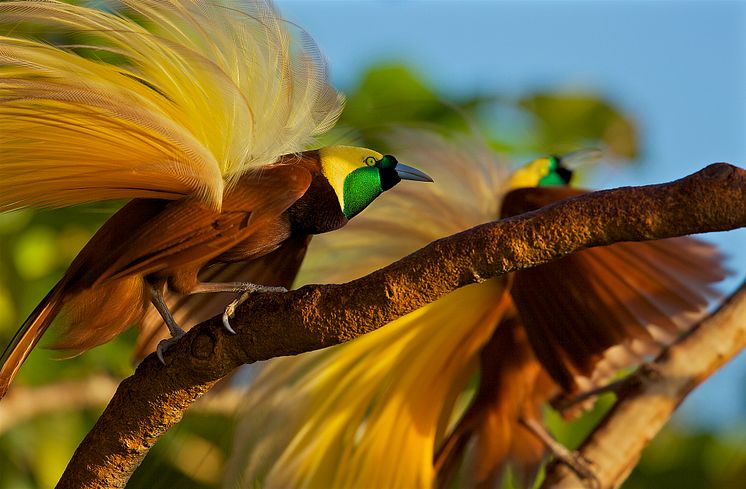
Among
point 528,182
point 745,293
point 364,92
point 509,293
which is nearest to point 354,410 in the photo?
point 509,293

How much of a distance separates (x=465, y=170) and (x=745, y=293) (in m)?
0.67

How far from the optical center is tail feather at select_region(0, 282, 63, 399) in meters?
1.28

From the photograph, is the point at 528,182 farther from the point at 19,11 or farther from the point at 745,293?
the point at 19,11

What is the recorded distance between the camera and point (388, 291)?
3.93 feet

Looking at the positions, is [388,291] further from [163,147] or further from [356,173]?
[163,147]

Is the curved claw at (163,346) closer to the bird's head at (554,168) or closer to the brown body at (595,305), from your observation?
the brown body at (595,305)

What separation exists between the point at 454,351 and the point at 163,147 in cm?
89

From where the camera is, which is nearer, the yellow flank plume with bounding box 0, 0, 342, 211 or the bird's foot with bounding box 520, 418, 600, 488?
the yellow flank plume with bounding box 0, 0, 342, 211

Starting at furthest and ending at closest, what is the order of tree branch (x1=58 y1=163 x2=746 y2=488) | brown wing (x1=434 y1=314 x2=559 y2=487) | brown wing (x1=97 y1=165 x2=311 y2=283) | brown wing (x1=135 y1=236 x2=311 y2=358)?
brown wing (x1=434 y1=314 x2=559 y2=487), brown wing (x1=135 y1=236 x2=311 y2=358), brown wing (x1=97 y1=165 x2=311 y2=283), tree branch (x1=58 y1=163 x2=746 y2=488)

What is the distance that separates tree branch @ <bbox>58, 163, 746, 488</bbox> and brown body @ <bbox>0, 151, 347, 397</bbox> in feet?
0.30

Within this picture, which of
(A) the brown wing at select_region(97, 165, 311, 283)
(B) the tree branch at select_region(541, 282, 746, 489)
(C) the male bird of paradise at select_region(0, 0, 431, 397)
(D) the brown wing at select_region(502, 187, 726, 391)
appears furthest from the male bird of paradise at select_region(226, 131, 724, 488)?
(A) the brown wing at select_region(97, 165, 311, 283)

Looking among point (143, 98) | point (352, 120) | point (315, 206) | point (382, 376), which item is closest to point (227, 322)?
point (315, 206)

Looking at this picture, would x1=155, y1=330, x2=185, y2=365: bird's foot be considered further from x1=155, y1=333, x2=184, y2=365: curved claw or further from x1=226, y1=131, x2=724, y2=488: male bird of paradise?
x1=226, y1=131, x2=724, y2=488: male bird of paradise

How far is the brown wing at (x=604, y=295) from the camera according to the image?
1721 mm
